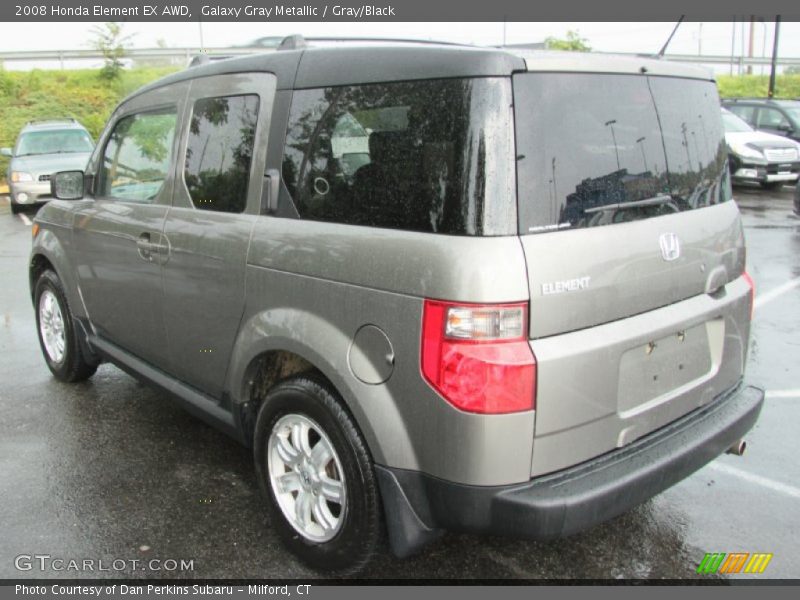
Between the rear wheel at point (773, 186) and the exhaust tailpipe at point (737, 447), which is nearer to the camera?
the exhaust tailpipe at point (737, 447)

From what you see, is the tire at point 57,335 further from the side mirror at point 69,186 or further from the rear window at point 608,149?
the rear window at point 608,149

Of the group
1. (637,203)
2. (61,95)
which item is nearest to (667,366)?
(637,203)

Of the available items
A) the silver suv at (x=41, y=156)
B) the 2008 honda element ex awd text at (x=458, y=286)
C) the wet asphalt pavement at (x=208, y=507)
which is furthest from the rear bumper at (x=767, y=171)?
the 2008 honda element ex awd text at (x=458, y=286)

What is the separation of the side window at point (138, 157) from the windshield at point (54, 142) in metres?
10.8

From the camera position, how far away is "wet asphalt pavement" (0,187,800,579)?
2.90m

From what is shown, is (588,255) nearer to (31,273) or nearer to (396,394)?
(396,394)

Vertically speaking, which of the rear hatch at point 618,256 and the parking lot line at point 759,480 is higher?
the rear hatch at point 618,256

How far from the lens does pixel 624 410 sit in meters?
2.50

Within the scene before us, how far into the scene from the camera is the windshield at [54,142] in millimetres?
14016

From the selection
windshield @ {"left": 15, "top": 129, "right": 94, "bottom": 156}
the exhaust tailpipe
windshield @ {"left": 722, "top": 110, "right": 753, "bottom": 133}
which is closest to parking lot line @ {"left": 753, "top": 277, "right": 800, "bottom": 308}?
the exhaust tailpipe

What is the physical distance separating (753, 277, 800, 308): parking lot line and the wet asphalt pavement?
207cm

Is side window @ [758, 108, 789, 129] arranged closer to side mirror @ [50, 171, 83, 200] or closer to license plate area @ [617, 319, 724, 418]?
license plate area @ [617, 319, 724, 418]

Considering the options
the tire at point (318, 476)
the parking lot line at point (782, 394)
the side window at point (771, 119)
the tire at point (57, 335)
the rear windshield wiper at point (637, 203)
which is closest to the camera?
the rear windshield wiper at point (637, 203)

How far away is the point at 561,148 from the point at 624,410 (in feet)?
3.06
